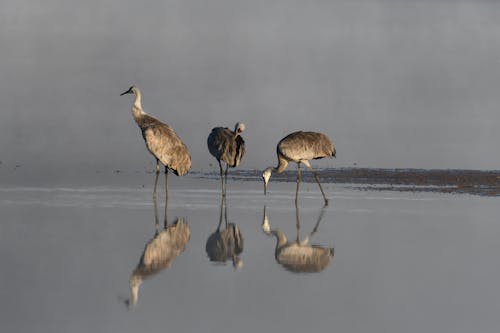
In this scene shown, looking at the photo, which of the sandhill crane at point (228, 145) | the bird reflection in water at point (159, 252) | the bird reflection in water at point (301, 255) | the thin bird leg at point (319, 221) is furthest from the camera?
the sandhill crane at point (228, 145)

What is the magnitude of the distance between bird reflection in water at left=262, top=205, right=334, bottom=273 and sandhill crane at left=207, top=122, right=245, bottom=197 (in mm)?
7463

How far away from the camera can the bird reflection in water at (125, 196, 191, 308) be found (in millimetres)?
8211

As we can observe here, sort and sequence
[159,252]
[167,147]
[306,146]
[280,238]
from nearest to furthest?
[159,252] < [280,238] < [167,147] < [306,146]

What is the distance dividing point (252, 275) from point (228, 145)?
11364 mm

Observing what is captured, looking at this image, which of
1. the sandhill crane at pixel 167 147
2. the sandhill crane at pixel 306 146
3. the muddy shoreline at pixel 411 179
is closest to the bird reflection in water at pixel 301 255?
the sandhill crane at pixel 167 147

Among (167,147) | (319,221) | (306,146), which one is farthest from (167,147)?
(319,221)

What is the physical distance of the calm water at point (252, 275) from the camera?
22.5 feet

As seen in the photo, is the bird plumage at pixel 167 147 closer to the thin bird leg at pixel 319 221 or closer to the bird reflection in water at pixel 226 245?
the thin bird leg at pixel 319 221

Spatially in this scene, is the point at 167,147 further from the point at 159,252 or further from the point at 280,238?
the point at 159,252

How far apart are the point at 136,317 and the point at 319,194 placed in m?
14.4

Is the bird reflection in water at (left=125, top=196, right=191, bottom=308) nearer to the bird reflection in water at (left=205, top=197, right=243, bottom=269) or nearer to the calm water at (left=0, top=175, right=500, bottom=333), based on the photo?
the calm water at (left=0, top=175, right=500, bottom=333)

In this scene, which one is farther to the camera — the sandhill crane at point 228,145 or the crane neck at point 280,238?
the sandhill crane at point 228,145

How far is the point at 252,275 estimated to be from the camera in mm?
8719

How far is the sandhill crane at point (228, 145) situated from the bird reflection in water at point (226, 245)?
6337 millimetres
